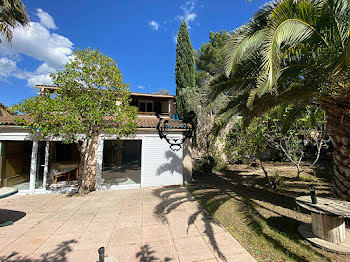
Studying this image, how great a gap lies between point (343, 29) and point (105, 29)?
706 inches

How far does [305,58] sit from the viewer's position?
4.78m

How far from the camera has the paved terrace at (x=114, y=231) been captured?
3.76 m

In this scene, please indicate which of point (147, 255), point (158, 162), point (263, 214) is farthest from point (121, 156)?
point (263, 214)

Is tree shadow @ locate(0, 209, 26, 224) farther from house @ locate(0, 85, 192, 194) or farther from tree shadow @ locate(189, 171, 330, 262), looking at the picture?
tree shadow @ locate(189, 171, 330, 262)

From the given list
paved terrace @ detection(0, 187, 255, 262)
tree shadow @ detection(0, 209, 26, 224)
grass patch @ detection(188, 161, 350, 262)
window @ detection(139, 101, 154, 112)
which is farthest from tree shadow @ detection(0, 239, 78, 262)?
window @ detection(139, 101, 154, 112)

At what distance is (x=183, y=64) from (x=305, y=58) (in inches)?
620

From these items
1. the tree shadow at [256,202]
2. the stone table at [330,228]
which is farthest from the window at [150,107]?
the stone table at [330,228]

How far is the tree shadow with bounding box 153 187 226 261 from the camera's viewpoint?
4546 mm

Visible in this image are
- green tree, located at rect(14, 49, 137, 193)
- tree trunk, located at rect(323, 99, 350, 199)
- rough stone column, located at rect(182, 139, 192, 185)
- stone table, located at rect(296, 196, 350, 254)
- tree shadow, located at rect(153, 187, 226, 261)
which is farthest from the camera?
rough stone column, located at rect(182, 139, 192, 185)

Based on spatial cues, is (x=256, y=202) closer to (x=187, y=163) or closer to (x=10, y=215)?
(x=187, y=163)

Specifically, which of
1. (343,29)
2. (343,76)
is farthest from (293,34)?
(343,76)

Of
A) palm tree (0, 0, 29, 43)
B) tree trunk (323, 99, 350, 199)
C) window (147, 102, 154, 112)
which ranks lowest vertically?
tree trunk (323, 99, 350, 199)

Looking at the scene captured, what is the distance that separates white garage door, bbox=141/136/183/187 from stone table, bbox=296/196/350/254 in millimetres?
6574

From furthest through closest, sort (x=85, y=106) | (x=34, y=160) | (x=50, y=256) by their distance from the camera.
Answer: (x=34, y=160), (x=85, y=106), (x=50, y=256)
